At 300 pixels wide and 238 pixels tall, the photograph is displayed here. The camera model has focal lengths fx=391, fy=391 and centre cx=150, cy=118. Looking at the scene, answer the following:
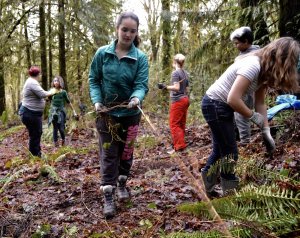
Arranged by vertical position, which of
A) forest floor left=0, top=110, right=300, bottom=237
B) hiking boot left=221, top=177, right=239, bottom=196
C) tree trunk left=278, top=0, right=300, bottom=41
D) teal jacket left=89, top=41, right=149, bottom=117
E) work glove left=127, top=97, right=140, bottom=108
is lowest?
forest floor left=0, top=110, right=300, bottom=237

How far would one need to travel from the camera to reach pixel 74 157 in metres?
8.50

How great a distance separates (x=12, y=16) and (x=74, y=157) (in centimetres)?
1033

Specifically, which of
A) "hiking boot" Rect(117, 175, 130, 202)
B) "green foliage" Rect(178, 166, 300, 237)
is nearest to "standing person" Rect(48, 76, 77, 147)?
"hiking boot" Rect(117, 175, 130, 202)

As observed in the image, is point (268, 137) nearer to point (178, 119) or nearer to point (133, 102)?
point (133, 102)

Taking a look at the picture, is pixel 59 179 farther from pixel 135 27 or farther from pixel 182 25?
pixel 182 25

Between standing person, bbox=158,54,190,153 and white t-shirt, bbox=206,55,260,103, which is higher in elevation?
white t-shirt, bbox=206,55,260,103

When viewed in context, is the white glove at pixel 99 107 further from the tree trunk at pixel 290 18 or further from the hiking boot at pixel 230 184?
the tree trunk at pixel 290 18

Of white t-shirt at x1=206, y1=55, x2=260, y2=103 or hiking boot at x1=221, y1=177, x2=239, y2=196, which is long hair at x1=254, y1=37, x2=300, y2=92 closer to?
white t-shirt at x1=206, y1=55, x2=260, y2=103

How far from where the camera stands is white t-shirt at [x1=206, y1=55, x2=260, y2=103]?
3.34 meters

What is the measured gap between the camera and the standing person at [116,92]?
13.7 feet

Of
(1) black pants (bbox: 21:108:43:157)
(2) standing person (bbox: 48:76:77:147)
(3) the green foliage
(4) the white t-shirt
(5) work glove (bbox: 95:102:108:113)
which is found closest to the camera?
(3) the green foliage

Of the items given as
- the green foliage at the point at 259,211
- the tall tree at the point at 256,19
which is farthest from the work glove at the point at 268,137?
the tall tree at the point at 256,19

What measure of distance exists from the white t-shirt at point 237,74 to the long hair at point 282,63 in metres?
0.09

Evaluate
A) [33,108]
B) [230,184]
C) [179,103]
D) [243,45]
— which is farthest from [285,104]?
[33,108]
